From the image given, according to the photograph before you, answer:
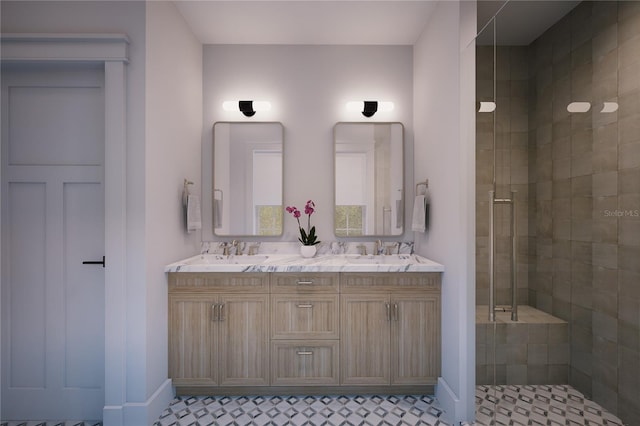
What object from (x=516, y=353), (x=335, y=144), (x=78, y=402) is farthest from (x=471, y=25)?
(x=78, y=402)

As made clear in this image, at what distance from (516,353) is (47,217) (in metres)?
2.92

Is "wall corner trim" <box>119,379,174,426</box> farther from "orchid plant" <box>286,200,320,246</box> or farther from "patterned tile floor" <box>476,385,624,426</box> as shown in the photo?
"patterned tile floor" <box>476,385,624,426</box>

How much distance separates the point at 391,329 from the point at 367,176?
126cm

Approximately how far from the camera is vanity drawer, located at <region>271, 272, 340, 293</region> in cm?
220

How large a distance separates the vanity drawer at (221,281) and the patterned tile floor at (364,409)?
2.48 ft

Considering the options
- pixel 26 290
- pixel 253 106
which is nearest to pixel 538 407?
pixel 253 106

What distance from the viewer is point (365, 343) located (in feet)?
7.20

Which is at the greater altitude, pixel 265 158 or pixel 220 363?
pixel 265 158

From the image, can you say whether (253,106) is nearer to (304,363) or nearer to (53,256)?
(53,256)

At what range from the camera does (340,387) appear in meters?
2.22

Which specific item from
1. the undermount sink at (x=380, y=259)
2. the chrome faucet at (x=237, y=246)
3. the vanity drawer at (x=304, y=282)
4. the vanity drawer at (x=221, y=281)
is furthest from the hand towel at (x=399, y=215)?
the chrome faucet at (x=237, y=246)

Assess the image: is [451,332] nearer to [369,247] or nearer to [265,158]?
[369,247]

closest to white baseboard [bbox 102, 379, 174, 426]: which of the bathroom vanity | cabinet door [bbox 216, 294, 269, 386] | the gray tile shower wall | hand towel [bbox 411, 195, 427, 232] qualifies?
the bathroom vanity

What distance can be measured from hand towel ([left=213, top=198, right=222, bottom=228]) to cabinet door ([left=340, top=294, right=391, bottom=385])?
4.28ft
